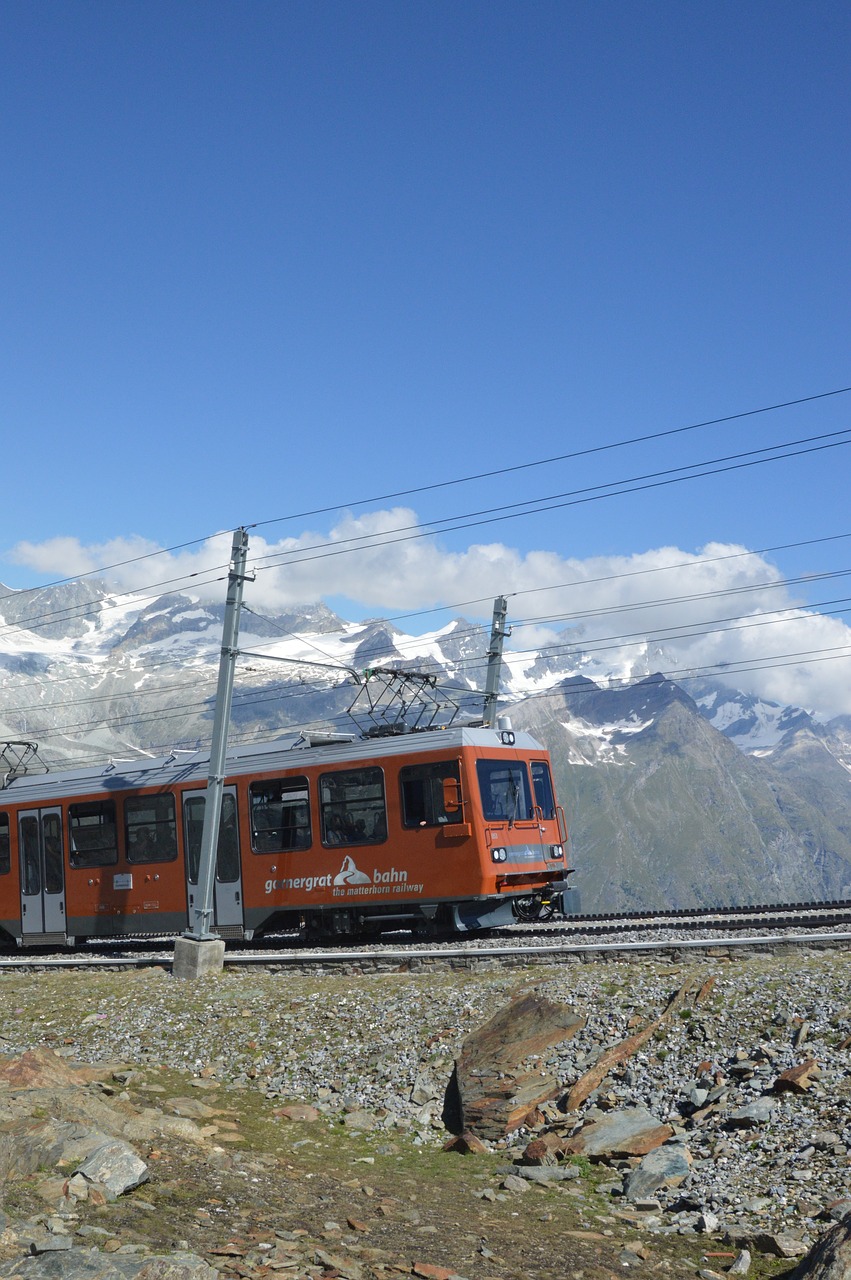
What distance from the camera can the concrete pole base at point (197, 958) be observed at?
61.4ft

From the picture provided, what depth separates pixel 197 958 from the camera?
736 inches

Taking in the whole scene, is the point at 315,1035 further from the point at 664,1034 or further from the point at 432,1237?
the point at 432,1237

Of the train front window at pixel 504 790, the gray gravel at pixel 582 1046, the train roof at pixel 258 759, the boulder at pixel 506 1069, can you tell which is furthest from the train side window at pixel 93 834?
the boulder at pixel 506 1069

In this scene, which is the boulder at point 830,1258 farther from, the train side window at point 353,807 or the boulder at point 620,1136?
the train side window at point 353,807

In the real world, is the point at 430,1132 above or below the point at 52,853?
below

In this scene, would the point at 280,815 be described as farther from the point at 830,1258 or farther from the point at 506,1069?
the point at 830,1258

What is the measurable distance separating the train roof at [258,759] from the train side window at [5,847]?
1.53 ft

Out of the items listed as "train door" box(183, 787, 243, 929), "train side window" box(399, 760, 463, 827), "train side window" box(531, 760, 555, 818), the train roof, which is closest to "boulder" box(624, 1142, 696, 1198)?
"train side window" box(399, 760, 463, 827)

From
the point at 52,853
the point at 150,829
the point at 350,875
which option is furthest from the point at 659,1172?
the point at 52,853

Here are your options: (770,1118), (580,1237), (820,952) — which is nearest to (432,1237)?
(580,1237)

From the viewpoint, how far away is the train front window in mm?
20266

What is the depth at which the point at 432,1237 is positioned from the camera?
8391mm

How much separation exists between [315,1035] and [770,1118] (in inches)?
234

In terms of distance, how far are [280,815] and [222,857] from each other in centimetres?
179
